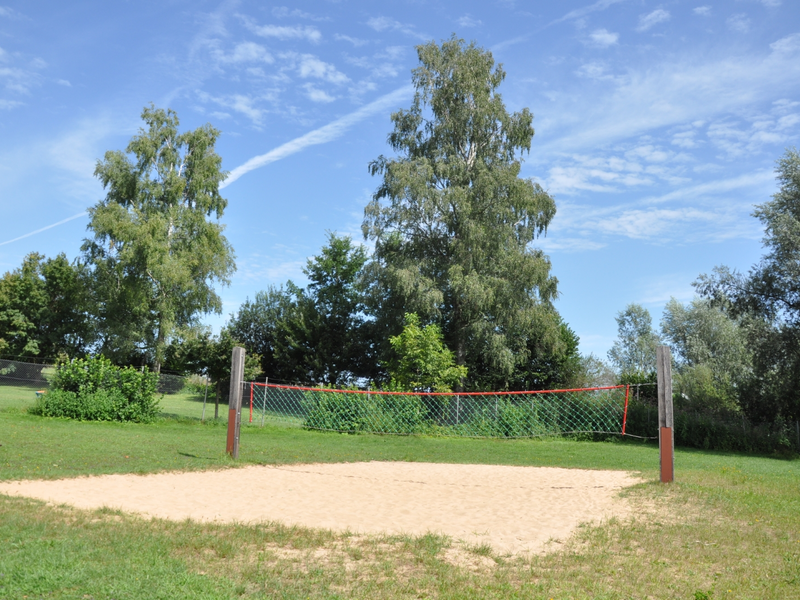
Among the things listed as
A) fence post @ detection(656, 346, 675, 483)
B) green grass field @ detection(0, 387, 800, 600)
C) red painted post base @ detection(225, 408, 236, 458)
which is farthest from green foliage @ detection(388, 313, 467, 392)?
green grass field @ detection(0, 387, 800, 600)

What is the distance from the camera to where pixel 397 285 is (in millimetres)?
25250

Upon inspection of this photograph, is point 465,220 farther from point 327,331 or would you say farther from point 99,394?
point 99,394

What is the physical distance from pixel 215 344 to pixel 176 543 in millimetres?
18067

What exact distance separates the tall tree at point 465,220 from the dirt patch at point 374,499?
1502 cm

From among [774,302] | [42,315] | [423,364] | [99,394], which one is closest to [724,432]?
[774,302]

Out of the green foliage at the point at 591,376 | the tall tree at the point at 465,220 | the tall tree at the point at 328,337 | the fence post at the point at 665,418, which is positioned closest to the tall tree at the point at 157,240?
the tall tree at the point at 328,337

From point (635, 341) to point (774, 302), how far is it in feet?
121

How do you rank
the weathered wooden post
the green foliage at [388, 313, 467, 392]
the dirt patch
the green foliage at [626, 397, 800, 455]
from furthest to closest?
the green foliage at [388, 313, 467, 392], the green foliage at [626, 397, 800, 455], the weathered wooden post, the dirt patch

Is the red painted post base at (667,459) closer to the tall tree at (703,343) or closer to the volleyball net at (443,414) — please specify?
the volleyball net at (443,414)

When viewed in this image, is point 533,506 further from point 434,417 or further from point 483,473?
point 434,417

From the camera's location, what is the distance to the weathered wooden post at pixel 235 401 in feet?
37.6

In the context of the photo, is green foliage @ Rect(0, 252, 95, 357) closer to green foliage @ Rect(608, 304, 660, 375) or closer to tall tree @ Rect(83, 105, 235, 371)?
tall tree @ Rect(83, 105, 235, 371)

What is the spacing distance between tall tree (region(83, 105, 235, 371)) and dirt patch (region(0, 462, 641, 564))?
2056 cm

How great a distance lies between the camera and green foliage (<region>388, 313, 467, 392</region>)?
77.3 feet
